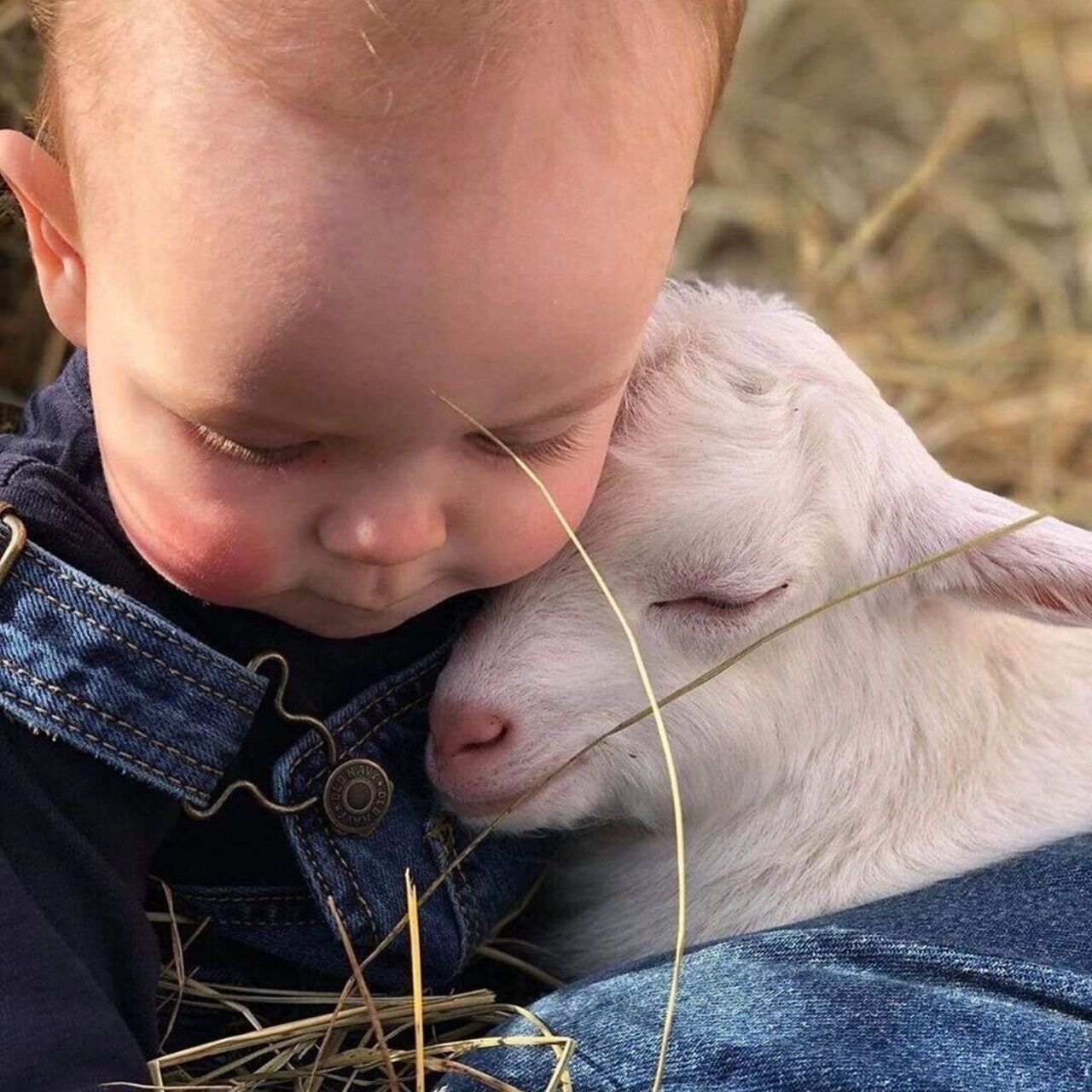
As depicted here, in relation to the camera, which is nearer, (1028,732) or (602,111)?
(602,111)

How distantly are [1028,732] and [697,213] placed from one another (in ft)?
→ 9.03

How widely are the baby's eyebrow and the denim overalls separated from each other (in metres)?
0.49

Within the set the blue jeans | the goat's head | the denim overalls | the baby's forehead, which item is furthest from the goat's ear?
the baby's forehead

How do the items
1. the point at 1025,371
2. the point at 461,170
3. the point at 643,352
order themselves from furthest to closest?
the point at 1025,371, the point at 643,352, the point at 461,170

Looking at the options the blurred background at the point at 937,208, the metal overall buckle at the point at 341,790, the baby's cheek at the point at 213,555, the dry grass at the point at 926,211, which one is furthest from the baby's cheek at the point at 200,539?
the blurred background at the point at 937,208

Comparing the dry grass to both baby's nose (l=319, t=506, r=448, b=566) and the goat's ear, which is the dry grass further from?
baby's nose (l=319, t=506, r=448, b=566)

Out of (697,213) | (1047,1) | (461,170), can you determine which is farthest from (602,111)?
(1047,1)

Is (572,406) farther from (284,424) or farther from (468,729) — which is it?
(468,729)

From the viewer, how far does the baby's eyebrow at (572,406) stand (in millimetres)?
1695

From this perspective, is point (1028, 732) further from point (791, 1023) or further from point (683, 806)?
point (791, 1023)

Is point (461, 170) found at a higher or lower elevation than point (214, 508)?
higher

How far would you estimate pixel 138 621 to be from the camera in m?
1.88

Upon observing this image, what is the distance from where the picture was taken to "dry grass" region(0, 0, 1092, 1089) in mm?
3996

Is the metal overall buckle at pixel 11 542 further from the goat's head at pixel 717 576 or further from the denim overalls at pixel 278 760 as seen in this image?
the goat's head at pixel 717 576
